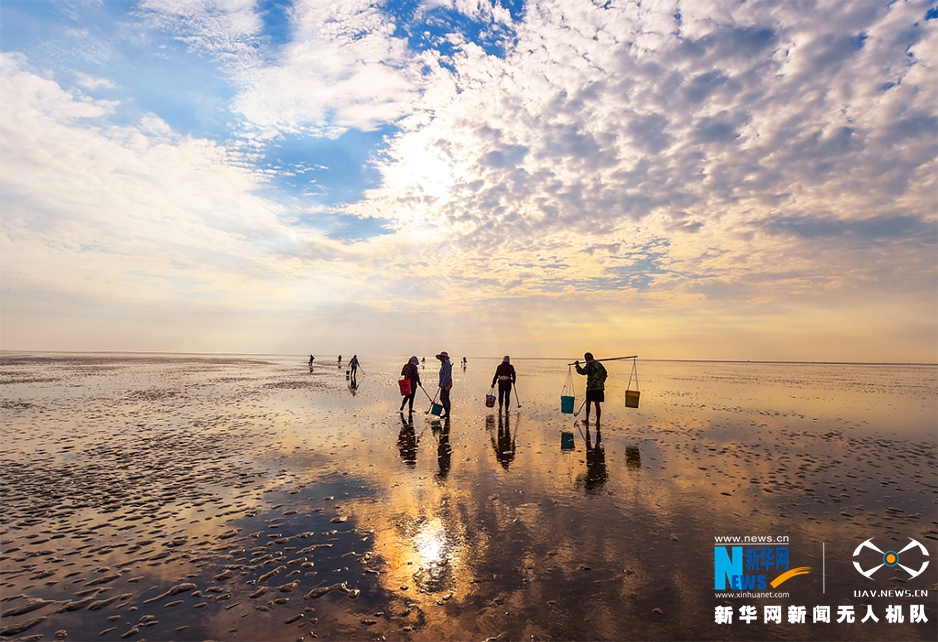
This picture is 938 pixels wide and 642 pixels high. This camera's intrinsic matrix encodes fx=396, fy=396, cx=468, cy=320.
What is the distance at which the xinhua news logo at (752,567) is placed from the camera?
5.77m

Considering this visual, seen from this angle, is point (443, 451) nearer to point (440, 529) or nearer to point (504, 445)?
point (504, 445)

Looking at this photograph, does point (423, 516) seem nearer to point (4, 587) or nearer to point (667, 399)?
point (4, 587)

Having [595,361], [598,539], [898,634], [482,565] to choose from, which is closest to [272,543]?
[482,565]

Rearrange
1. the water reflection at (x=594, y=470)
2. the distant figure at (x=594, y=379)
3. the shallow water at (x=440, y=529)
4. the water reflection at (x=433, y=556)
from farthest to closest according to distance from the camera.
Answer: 1. the distant figure at (x=594, y=379)
2. the water reflection at (x=594, y=470)
3. the water reflection at (x=433, y=556)
4. the shallow water at (x=440, y=529)

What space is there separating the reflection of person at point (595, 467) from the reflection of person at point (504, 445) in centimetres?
225

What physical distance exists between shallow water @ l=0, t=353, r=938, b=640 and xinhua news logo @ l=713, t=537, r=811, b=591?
0.64ft

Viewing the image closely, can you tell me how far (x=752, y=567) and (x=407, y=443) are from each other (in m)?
10.3

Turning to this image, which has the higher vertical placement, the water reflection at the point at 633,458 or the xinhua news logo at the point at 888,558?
the xinhua news logo at the point at 888,558

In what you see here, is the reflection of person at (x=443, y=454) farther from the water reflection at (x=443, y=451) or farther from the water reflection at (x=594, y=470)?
the water reflection at (x=594, y=470)

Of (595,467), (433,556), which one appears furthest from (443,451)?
(433,556)

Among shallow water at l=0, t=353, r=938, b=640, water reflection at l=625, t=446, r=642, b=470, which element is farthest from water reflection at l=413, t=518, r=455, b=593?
water reflection at l=625, t=446, r=642, b=470

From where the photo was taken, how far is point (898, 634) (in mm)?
4703

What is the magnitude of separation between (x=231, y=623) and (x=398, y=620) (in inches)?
78.1

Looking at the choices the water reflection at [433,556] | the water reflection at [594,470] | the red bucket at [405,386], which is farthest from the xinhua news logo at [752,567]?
the red bucket at [405,386]
